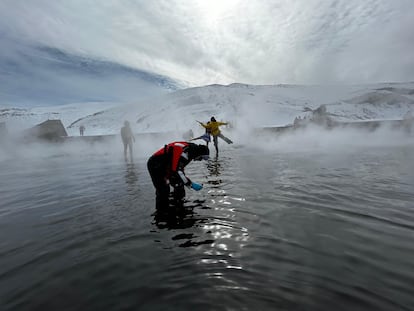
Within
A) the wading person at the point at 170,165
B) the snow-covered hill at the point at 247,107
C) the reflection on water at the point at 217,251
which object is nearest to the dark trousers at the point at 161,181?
the wading person at the point at 170,165

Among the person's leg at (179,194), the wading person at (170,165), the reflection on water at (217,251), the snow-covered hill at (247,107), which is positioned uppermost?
the snow-covered hill at (247,107)

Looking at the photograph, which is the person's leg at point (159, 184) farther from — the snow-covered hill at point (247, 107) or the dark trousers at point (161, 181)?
the snow-covered hill at point (247, 107)

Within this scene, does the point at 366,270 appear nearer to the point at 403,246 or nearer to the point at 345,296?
the point at 345,296

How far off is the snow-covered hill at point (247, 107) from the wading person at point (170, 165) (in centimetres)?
9537

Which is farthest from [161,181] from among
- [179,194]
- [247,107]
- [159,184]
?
[247,107]

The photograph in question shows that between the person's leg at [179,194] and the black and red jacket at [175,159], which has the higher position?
the black and red jacket at [175,159]

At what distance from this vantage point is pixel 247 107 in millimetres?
145000

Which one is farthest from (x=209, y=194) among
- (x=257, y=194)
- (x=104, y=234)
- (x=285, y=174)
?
(x=285, y=174)

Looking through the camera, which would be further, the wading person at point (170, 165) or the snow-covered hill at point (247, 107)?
the snow-covered hill at point (247, 107)

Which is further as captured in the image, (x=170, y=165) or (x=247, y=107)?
(x=247, y=107)

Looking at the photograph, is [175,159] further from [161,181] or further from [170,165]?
[161,181]

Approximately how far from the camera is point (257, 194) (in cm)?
658

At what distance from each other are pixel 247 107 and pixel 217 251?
Result: 14611 centimetres

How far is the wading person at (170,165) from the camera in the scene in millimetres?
5766
